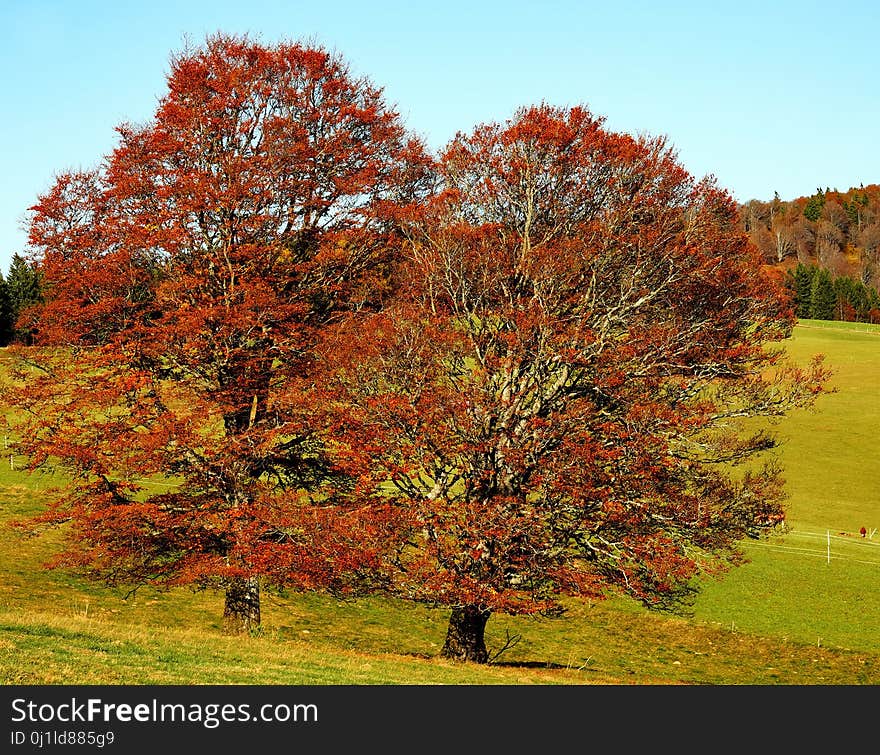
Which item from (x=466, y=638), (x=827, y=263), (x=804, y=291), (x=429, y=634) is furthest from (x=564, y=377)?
(x=827, y=263)

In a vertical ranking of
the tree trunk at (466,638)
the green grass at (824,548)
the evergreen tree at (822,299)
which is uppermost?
the evergreen tree at (822,299)

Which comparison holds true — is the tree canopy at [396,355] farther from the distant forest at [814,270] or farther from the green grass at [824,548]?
the distant forest at [814,270]

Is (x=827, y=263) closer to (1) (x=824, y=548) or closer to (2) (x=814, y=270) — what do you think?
(2) (x=814, y=270)

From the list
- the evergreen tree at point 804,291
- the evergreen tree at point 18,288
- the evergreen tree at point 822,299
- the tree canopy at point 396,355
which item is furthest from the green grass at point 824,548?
the evergreen tree at point 18,288

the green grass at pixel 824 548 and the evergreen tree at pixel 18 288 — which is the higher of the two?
the evergreen tree at pixel 18 288

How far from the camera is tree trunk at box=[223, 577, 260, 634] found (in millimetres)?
23203

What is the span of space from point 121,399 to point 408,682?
11.2 metres

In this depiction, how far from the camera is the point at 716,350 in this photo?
21188 mm

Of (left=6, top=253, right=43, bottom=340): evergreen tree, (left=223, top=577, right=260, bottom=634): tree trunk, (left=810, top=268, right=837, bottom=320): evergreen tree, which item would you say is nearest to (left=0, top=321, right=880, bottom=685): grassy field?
(left=223, top=577, right=260, bottom=634): tree trunk

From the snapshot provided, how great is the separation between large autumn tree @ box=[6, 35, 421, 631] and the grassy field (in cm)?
279

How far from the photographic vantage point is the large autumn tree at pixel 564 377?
64.4 feet

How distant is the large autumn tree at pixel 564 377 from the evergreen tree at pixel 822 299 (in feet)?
431

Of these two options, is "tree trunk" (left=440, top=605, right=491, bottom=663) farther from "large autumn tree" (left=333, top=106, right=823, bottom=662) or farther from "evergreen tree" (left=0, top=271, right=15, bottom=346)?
"evergreen tree" (left=0, top=271, right=15, bottom=346)

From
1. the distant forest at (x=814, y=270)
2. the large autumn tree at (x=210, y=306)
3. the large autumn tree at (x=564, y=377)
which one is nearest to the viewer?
the large autumn tree at (x=564, y=377)
